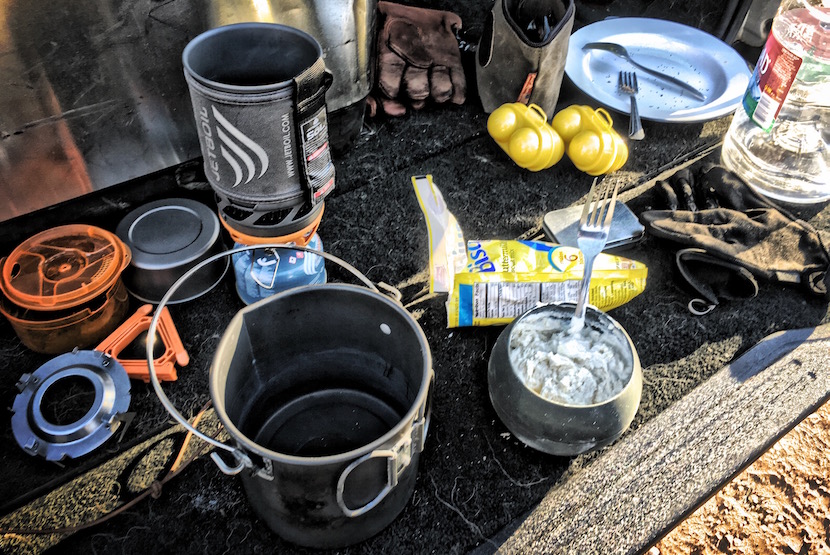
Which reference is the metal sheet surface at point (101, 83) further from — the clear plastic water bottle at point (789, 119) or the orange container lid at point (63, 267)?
the clear plastic water bottle at point (789, 119)

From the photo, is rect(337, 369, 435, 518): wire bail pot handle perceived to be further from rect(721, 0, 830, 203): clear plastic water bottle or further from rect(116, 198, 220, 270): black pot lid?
rect(721, 0, 830, 203): clear plastic water bottle

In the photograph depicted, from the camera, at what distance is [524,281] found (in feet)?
3.78

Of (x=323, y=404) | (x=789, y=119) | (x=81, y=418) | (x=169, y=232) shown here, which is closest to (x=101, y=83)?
(x=169, y=232)

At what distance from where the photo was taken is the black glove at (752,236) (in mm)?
1260

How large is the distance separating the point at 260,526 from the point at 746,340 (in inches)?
37.1

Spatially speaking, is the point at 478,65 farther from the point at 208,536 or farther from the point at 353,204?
the point at 208,536

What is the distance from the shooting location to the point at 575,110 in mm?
1468

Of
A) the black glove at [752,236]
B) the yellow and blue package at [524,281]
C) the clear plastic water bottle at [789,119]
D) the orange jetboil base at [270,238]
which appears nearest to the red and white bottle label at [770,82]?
the clear plastic water bottle at [789,119]

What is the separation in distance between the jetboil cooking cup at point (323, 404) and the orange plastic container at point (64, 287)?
0.30 metres

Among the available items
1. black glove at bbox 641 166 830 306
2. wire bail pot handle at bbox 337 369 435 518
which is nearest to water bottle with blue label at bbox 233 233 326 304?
wire bail pot handle at bbox 337 369 435 518

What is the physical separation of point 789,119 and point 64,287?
5.28 feet

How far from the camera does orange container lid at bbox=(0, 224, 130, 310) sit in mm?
1045

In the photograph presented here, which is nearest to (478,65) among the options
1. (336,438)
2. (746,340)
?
(746,340)

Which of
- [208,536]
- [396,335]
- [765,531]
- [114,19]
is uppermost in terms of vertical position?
[114,19]
